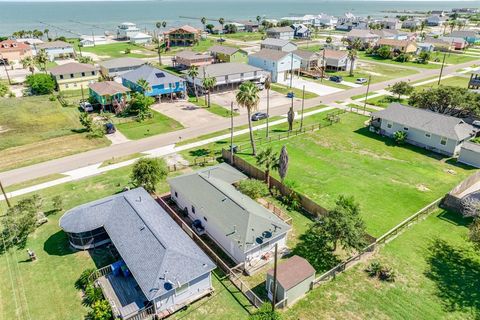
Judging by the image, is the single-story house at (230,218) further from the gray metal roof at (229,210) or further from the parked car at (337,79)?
the parked car at (337,79)

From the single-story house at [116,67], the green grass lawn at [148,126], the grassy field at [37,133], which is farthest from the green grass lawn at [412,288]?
the single-story house at [116,67]

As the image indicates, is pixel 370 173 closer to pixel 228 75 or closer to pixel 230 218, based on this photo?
pixel 230 218

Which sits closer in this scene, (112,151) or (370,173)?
(370,173)

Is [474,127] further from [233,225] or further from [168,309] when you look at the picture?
[168,309]

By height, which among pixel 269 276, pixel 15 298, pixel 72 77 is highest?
pixel 72 77

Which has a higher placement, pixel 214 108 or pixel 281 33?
pixel 281 33

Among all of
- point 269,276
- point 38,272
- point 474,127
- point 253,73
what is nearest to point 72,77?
point 253,73

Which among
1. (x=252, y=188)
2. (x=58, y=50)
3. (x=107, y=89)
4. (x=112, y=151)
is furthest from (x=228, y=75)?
(x=58, y=50)

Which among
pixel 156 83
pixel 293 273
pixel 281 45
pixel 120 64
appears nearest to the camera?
pixel 293 273
